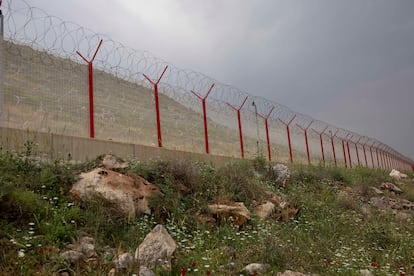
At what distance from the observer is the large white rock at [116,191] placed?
238 inches

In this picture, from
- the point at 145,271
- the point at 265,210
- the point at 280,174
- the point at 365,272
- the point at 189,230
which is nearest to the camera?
the point at 145,271

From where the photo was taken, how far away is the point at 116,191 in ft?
20.3

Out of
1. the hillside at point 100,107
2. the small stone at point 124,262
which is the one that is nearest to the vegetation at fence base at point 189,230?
the small stone at point 124,262

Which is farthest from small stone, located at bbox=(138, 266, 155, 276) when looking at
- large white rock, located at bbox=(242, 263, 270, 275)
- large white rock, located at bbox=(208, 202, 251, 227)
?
large white rock, located at bbox=(208, 202, 251, 227)

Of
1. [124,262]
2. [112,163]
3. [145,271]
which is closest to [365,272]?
[145,271]

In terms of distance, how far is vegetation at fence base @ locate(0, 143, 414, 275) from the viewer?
475 cm

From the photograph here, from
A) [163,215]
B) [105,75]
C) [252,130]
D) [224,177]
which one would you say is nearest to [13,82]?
[105,75]

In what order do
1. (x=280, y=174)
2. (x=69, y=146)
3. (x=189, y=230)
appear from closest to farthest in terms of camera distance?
(x=189, y=230), (x=69, y=146), (x=280, y=174)

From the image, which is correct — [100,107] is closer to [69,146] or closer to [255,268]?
[69,146]

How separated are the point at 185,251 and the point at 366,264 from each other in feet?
9.31

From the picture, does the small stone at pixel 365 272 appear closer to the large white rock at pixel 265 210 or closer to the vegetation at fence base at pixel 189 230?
the vegetation at fence base at pixel 189 230

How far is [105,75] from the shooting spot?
1036cm

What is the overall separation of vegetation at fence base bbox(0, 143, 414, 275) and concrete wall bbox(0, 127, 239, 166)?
520mm

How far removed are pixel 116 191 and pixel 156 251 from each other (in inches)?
69.6
